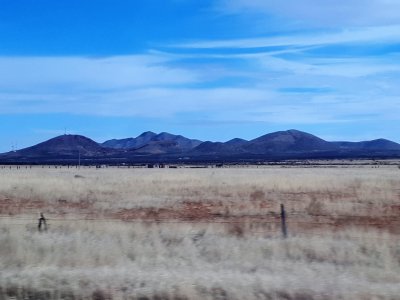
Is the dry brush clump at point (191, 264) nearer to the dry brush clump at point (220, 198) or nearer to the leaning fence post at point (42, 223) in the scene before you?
the leaning fence post at point (42, 223)

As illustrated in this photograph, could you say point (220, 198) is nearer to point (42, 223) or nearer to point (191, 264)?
point (42, 223)

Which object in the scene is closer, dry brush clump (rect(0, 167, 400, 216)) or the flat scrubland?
the flat scrubland

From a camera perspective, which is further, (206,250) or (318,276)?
(206,250)

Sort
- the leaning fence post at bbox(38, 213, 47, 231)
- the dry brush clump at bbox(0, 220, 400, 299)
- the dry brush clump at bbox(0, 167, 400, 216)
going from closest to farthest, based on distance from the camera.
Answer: the dry brush clump at bbox(0, 220, 400, 299)
the leaning fence post at bbox(38, 213, 47, 231)
the dry brush clump at bbox(0, 167, 400, 216)

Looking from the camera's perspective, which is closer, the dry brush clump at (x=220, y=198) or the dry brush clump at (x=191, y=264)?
the dry brush clump at (x=191, y=264)

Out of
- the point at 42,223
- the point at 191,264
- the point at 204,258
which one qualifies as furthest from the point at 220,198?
the point at 191,264

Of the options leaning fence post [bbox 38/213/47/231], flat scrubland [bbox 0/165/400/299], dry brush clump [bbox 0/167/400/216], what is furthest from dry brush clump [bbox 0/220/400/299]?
dry brush clump [bbox 0/167/400/216]

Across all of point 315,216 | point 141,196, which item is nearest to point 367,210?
point 315,216

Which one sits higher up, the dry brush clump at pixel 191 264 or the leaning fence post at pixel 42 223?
the leaning fence post at pixel 42 223

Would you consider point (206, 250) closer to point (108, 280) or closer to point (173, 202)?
point (108, 280)

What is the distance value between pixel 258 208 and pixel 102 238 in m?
12.3

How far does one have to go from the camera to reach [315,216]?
2316cm

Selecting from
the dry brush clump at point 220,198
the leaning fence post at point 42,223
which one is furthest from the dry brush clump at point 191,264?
the dry brush clump at point 220,198

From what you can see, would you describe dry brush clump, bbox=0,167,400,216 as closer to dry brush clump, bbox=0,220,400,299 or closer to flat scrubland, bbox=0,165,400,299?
flat scrubland, bbox=0,165,400,299
